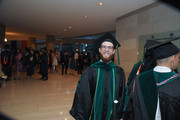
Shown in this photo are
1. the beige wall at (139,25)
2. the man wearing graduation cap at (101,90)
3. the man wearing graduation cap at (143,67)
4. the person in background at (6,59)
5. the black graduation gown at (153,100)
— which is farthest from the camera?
the person in background at (6,59)

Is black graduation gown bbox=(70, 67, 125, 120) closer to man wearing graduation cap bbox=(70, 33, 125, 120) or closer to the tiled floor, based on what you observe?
man wearing graduation cap bbox=(70, 33, 125, 120)

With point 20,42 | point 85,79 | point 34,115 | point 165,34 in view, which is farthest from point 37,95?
point 20,42

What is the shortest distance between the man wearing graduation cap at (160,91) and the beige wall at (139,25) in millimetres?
3553

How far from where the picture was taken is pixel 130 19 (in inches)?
243

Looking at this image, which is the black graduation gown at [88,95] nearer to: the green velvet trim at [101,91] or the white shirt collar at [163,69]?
the green velvet trim at [101,91]

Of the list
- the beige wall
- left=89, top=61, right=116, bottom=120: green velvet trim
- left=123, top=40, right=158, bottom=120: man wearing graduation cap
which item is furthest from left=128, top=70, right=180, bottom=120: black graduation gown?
the beige wall

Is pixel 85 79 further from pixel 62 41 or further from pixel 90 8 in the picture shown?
pixel 62 41

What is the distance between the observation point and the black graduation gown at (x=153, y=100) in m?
1.15

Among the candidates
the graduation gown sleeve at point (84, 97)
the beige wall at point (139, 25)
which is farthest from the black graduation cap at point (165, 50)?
the beige wall at point (139, 25)

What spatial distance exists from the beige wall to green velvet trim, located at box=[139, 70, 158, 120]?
12.1ft

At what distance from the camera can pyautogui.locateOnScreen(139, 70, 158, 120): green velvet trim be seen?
1202 mm

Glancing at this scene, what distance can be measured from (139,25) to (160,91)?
501 centimetres

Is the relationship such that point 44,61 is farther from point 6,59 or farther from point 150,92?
point 150,92

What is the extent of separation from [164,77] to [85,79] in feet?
2.77
